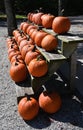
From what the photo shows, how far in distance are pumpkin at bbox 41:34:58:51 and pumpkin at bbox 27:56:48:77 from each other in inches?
13.0

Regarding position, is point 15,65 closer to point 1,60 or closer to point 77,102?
point 77,102

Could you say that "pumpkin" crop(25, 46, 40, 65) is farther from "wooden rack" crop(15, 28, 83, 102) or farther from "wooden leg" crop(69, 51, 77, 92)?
"wooden leg" crop(69, 51, 77, 92)

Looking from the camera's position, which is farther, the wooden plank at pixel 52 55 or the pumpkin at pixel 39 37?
the pumpkin at pixel 39 37

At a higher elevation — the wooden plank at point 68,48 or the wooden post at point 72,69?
the wooden plank at point 68,48

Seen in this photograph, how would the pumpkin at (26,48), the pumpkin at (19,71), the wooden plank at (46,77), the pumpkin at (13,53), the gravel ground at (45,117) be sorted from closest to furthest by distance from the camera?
the gravel ground at (45,117), the wooden plank at (46,77), the pumpkin at (19,71), the pumpkin at (26,48), the pumpkin at (13,53)

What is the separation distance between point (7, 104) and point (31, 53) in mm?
949

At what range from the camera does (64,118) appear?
4137mm

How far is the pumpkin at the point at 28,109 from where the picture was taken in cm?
411

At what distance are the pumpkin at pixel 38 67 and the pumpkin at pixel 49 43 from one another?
1.08 feet

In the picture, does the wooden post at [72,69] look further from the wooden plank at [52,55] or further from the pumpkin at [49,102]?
the pumpkin at [49,102]

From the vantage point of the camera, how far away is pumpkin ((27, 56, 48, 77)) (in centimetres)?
437

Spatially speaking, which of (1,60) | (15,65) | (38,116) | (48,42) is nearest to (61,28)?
(48,42)

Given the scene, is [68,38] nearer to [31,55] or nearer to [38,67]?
[38,67]

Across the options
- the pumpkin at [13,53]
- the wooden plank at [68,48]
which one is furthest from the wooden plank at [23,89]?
the pumpkin at [13,53]
